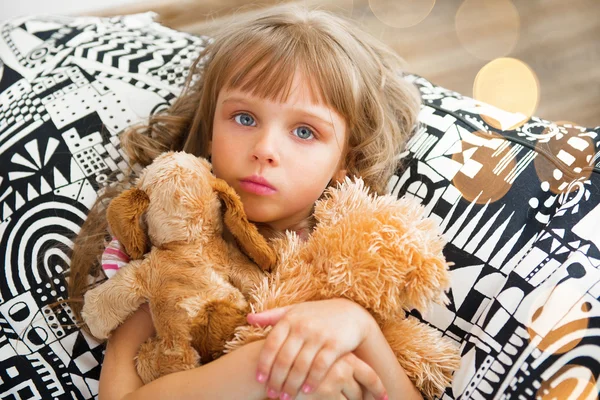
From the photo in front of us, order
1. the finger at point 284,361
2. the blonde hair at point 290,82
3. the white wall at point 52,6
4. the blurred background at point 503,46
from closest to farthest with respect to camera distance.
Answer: the finger at point 284,361 < the blonde hair at point 290,82 < the white wall at point 52,6 < the blurred background at point 503,46

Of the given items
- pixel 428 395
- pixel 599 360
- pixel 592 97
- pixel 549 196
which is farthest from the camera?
pixel 592 97

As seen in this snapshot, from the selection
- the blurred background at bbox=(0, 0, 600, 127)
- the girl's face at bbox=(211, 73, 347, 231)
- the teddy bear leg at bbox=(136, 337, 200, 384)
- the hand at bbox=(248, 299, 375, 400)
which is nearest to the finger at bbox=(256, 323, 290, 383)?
the hand at bbox=(248, 299, 375, 400)

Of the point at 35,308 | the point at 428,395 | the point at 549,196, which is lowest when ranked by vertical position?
the point at 35,308

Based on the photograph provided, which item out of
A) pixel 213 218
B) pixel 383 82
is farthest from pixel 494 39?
pixel 213 218

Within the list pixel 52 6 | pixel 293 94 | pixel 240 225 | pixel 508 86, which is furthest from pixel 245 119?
pixel 508 86

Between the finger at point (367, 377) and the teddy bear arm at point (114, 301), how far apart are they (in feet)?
1.04

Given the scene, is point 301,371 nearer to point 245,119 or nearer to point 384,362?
point 384,362

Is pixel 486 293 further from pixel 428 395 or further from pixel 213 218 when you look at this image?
pixel 213 218

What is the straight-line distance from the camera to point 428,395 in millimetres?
889

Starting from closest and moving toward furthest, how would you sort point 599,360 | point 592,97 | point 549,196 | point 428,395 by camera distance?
point 599,360
point 428,395
point 549,196
point 592,97

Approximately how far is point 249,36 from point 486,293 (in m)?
0.61

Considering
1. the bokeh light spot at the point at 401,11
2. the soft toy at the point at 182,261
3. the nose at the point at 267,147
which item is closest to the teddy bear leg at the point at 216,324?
the soft toy at the point at 182,261

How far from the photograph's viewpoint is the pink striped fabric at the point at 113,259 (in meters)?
0.89

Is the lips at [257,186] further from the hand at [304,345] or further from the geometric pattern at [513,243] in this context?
the geometric pattern at [513,243]
